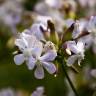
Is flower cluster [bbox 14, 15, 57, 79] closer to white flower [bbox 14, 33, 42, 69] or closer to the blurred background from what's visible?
white flower [bbox 14, 33, 42, 69]

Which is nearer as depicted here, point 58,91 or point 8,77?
point 58,91

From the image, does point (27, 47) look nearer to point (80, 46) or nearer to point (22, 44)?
point (22, 44)

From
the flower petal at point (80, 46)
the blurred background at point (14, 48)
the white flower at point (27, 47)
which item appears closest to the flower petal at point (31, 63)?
the white flower at point (27, 47)

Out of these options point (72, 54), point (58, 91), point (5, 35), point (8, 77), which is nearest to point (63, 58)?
point (72, 54)

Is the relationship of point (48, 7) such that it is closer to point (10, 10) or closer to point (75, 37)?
point (10, 10)

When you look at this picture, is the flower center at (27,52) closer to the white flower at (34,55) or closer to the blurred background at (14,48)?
the white flower at (34,55)

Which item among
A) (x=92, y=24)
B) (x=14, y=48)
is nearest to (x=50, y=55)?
(x=92, y=24)

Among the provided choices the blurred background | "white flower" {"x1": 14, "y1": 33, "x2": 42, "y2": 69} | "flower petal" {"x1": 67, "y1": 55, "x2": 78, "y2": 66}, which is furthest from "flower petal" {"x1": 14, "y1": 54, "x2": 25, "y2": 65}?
the blurred background
